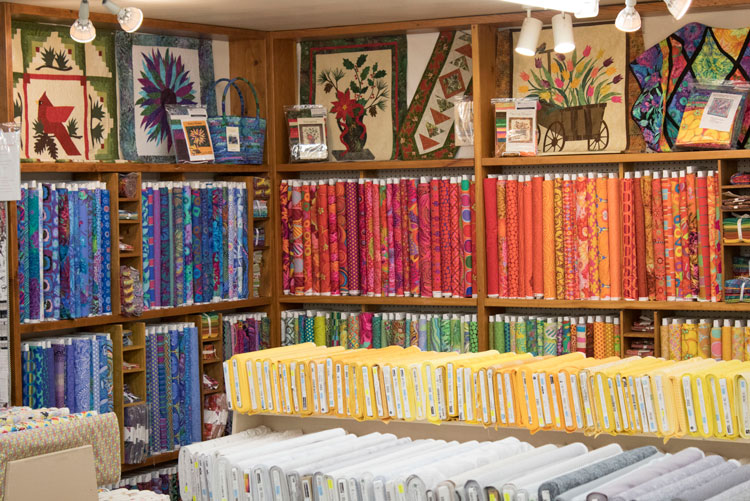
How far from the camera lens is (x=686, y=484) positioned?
2.90 metres

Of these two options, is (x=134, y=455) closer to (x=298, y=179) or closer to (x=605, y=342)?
(x=298, y=179)

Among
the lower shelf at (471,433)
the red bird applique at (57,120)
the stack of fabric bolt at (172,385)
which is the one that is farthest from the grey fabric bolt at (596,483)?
the red bird applique at (57,120)

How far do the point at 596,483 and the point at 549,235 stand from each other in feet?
10.2

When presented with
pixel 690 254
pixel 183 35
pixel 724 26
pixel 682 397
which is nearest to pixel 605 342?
pixel 690 254

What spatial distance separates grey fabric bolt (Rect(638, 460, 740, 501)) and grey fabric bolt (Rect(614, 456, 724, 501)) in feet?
0.09

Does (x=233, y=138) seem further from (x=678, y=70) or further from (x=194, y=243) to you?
(x=678, y=70)

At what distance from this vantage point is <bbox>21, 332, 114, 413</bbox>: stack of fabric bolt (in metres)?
5.26

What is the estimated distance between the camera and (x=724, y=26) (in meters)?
5.84

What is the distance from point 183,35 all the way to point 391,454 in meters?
3.70

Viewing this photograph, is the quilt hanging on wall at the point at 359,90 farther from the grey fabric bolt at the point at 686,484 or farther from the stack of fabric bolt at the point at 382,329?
the grey fabric bolt at the point at 686,484

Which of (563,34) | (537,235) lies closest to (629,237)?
(537,235)

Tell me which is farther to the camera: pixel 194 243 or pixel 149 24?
pixel 194 243

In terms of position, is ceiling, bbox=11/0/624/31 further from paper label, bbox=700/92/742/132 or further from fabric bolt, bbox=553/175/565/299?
fabric bolt, bbox=553/175/565/299

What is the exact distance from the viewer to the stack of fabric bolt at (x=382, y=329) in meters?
6.32
